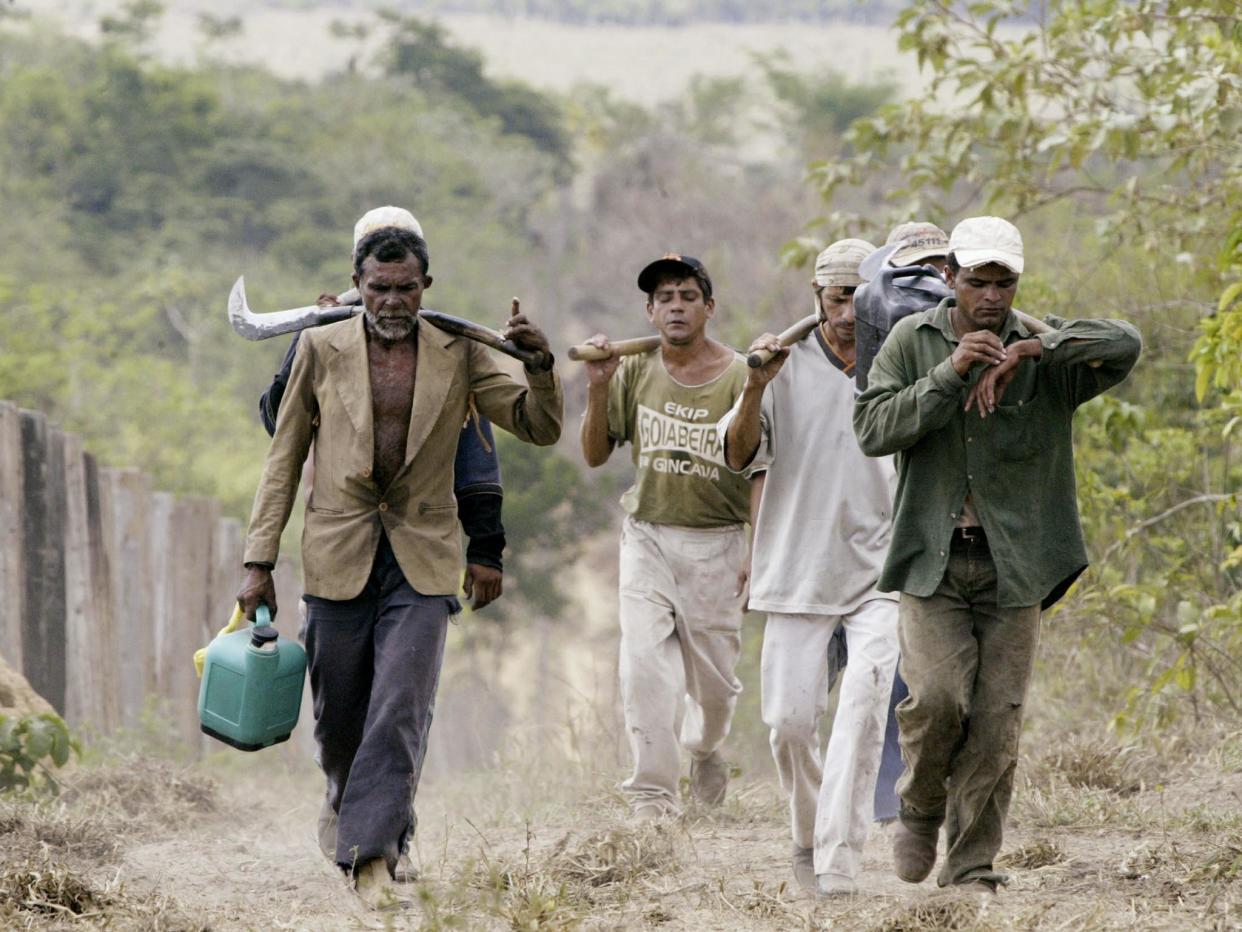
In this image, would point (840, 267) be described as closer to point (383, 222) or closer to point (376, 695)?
point (383, 222)

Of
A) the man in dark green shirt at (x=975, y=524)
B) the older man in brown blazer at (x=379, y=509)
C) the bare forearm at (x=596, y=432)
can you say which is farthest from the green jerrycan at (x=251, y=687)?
the man in dark green shirt at (x=975, y=524)

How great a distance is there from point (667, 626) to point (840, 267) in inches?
59.5

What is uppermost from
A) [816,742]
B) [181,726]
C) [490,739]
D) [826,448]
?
[826,448]

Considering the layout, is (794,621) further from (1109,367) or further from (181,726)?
(181,726)

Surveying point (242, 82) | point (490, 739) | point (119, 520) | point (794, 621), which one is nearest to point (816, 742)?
point (794, 621)

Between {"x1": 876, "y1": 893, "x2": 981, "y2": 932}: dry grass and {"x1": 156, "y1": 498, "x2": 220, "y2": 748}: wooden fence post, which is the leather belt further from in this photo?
{"x1": 156, "y1": 498, "x2": 220, "y2": 748}: wooden fence post

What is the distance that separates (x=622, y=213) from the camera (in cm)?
4319

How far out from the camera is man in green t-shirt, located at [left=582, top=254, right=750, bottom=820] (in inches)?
278

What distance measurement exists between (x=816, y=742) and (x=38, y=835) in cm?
275

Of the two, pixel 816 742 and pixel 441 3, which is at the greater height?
Answer: pixel 441 3

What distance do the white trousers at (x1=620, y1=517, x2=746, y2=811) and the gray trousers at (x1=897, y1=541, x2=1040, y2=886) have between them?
1.82 metres

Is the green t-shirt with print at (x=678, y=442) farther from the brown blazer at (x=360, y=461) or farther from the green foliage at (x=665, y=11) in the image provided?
the green foliage at (x=665, y=11)

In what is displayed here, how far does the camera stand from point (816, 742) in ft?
20.6

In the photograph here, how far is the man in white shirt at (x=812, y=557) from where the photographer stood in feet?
20.0
